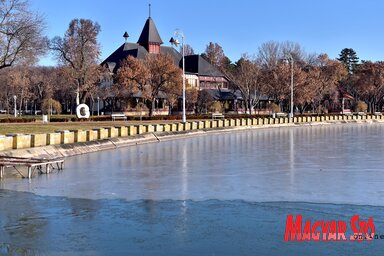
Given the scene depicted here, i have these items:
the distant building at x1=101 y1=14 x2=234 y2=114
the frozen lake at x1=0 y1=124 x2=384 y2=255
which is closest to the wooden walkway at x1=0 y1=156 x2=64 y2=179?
the frozen lake at x1=0 y1=124 x2=384 y2=255

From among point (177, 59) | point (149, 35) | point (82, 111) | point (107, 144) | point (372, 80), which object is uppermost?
point (149, 35)

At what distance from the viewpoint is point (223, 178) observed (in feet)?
52.3

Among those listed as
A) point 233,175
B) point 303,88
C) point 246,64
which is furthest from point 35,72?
point 233,175

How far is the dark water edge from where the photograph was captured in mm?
7980

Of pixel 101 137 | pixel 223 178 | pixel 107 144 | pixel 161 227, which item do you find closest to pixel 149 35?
pixel 101 137

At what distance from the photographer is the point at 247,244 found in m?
8.27

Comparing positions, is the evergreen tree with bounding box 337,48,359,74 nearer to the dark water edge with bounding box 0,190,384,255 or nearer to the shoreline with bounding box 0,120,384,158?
the shoreline with bounding box 0,120,384,158

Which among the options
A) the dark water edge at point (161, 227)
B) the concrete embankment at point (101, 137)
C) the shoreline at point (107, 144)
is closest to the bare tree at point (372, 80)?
the concrete embankment at point (101, 137)

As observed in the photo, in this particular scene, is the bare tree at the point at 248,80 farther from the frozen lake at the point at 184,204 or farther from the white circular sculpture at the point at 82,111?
the frozen lake at the point at 184,204

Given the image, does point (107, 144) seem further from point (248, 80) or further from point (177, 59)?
point (177, 59)

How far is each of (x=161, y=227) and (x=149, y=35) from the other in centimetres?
9111

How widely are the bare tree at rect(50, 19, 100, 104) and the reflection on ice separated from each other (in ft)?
168

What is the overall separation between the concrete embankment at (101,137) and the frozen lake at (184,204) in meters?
3.32

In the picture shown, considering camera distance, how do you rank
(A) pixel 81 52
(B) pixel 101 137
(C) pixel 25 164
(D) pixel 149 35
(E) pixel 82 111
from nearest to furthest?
1. (C) pixel 25 164
2. (B) pixel 101 137
3. (E) pixel 82 111
4. (A) pixel 81 52
5. (D) pixel 149 35
